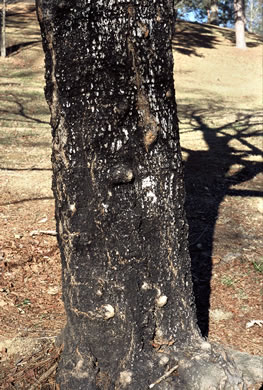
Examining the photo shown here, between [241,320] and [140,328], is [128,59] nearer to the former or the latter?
[140,328]

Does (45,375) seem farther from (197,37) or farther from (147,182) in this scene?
(197,37)

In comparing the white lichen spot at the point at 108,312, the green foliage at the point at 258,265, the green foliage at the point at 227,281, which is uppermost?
the white lichen spot at the point at 108,312

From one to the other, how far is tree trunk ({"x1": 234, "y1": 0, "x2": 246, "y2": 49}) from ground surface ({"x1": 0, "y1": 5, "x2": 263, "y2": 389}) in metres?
11.3

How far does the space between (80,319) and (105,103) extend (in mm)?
1188

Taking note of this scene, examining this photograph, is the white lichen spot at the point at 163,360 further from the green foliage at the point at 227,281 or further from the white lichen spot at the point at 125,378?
the green foliage at the point at 227,281

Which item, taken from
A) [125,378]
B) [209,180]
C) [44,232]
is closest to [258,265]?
[44,232]

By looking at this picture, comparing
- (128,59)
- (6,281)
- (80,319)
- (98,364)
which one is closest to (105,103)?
(128,59)

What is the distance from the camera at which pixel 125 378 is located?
2.62 m

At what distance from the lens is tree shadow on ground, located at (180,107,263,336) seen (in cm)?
466

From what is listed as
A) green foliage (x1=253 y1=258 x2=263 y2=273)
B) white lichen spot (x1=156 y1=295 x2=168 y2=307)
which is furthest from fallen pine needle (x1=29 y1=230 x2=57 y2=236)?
white lichen spot (x1=156 y1=295 x2=168 y2=307)

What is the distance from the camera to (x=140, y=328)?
2668 millimetres

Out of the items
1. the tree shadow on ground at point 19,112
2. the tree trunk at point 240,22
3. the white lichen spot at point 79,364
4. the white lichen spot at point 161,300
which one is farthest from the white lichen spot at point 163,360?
the tree trunk at point 240,22

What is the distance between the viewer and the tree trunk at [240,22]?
2400 cm

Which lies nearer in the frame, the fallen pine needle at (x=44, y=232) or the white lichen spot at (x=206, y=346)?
the white lichen spot at (x=206, y=346)
